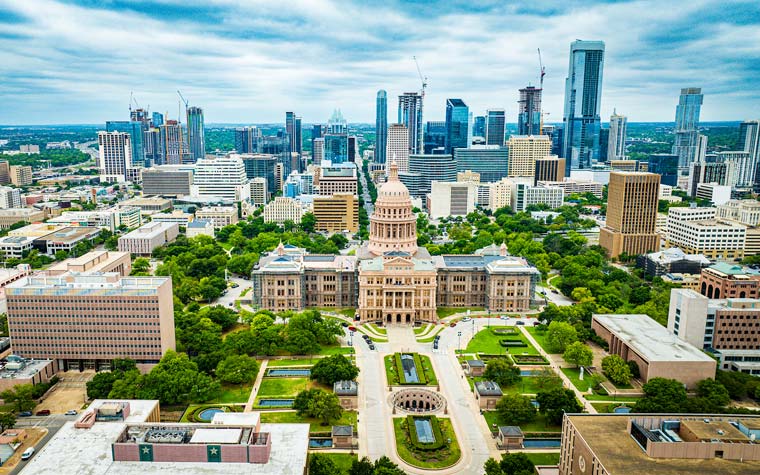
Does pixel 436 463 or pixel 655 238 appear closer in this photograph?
pixel 436 463

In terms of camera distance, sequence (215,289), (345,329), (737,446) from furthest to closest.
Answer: (215,289) → (345,329) → (737,446)

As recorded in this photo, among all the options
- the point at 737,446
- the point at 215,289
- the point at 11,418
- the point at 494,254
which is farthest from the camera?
the point at 494,254

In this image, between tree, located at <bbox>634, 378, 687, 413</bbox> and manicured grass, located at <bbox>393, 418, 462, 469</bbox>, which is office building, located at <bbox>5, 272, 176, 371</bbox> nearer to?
manicured grass, located at <bbox>393, 418, 462, 469</bbox>

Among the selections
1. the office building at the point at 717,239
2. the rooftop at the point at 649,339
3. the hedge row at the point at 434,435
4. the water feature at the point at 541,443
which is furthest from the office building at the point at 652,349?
the office building at the point at 717,239

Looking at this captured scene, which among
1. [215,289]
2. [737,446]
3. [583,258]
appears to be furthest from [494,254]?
[737,446]

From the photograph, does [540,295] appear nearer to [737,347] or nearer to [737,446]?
[737,347]

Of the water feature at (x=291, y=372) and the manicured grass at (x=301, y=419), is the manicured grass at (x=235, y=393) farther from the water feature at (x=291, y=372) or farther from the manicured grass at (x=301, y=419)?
the manicured grass at (x=301, y=419)

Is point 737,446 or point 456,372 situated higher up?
point 737,446

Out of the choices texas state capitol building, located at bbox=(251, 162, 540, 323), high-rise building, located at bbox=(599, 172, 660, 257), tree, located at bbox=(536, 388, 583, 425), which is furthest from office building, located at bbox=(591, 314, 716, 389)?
high-rise building, located at bbox=(599, 172, 660, 257)
